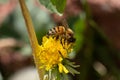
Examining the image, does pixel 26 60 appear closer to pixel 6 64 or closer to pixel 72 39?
pixel 6 64

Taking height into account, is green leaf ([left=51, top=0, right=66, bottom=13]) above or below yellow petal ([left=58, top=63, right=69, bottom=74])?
above

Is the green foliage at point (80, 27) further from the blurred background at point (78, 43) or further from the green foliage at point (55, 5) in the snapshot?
the green foliage at point (55, 5)

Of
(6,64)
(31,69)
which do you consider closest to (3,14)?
(6,64)

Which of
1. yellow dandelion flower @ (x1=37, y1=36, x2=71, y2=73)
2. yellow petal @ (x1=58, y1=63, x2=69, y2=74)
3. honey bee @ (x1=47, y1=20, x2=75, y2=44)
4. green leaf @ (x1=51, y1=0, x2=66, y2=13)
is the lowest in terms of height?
yellow petal @ (x1=58, y1=63, x2=69, y2=74)

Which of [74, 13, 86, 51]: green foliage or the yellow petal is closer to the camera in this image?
the yellow petal

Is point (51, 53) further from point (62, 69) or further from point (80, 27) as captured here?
point (80, 27)

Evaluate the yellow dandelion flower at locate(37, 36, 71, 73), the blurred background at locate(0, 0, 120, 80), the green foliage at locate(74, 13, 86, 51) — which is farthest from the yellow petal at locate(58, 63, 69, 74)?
the green foliage at locate(74, 13, 86, 51)

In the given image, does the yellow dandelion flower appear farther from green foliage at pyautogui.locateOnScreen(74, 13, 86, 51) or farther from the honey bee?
green foliage at pyautogui.locateOnScreen(74, 13, 86, 51)
